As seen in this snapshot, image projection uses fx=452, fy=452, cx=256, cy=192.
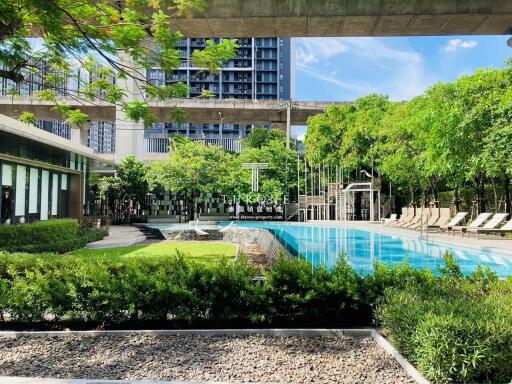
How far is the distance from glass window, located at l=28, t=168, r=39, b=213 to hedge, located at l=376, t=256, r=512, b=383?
15514mm

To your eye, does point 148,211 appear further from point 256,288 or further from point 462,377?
point 462,377

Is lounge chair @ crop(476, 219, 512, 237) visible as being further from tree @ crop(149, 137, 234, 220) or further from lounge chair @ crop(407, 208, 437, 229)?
tree @ crop(149, 137, 234, 220)

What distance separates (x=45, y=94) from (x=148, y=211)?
98.3 ft

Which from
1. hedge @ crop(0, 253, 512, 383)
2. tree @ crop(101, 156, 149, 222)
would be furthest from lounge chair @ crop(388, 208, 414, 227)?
hedge @ crop(0, 253, 512, 383)

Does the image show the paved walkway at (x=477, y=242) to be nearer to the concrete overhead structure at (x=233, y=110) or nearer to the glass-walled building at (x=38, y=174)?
the glass-walled building at (x=38, y=174)

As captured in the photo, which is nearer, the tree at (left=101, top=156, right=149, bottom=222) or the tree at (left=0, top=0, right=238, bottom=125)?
the tree at (left=0, top=0, right=238, bottom=125)

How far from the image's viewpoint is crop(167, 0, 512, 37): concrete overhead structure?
6879 millimetres

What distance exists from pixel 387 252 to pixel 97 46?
514 inches

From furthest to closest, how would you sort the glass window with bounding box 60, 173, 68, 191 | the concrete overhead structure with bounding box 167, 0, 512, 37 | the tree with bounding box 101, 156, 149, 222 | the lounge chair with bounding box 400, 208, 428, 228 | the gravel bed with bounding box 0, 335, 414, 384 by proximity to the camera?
the tree with bounding box 101, 156, 149, 222 → the lounge chair with bounding box 400, 208, 428, 228 → the glass window with bounding box 60, 173, 68, 191 → the concrete overhead structure with bounding box 167, 0, 512, 37 → the gravel bed with bounding box 0, 335, 414, 384

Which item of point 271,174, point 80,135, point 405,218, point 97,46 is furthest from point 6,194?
point 80,135

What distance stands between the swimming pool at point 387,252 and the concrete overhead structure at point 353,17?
4980 millimetres

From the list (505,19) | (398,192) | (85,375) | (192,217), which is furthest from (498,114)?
(192,217)

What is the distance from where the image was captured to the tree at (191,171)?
29688mm

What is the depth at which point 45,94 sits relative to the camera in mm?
6023
